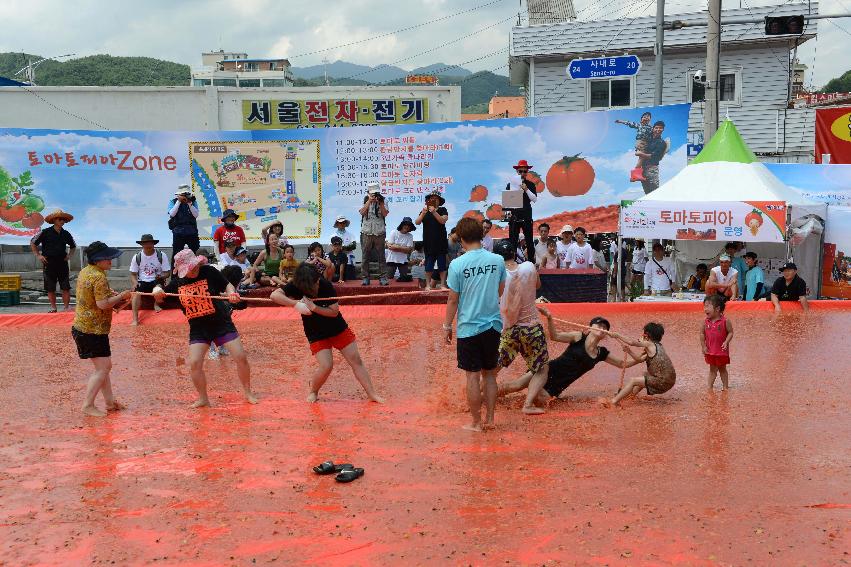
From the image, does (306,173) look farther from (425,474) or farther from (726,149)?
(425,474)

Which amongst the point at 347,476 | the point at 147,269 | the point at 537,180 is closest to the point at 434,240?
the point at 537,180

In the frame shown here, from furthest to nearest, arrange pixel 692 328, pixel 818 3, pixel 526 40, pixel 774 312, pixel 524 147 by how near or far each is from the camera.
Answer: pixel 526 40 < pixel 818 3 < pixel 524 147 < pixel 774 312 < pixel 692 328

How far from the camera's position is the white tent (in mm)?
15539

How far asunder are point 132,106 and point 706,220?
15814 millimetres

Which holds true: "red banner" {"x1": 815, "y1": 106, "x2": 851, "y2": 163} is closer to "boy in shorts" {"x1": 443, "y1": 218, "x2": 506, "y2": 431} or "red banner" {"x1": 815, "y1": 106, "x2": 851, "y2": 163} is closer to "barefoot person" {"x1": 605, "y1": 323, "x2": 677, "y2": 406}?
"barefoot person" {"x1": 605, "y1": 323, "x2": 677, "y2": 406}

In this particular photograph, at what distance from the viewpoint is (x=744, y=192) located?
15477mm

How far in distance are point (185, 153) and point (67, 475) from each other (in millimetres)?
14289

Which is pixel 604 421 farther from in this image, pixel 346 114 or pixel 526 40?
pixel 526 40

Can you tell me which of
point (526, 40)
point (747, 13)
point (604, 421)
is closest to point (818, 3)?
point (747, 13)

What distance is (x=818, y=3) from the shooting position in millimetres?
29281

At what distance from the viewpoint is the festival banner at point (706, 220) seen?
1495cm

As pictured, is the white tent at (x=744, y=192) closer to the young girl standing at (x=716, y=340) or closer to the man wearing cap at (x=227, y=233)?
the young girl standing at (x=716, y=340)

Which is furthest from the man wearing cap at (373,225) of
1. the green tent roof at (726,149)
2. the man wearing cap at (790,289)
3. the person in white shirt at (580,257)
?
the man wearing cap at (790,289)

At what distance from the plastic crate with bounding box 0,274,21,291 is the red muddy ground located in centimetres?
772
